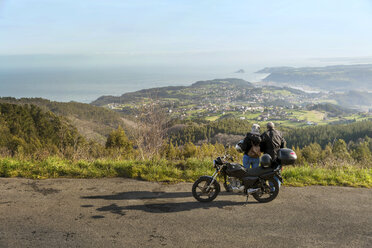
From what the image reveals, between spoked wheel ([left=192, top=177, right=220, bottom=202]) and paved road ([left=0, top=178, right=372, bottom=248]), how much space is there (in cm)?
15

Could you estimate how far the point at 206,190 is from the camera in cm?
551

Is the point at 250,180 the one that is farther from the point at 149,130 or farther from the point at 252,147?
the point at 149,130

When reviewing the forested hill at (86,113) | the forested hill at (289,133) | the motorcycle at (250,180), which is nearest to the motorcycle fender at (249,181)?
the motorcycle at (250,180)

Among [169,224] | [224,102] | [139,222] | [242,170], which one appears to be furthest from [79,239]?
[224,102]

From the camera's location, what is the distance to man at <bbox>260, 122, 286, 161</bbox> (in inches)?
236

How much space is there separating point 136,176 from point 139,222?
90.9 inches

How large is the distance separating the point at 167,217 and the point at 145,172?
2343 millimetres

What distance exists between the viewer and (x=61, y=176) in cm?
664

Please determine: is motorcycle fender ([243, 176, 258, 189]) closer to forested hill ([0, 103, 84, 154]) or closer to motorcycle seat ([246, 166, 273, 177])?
motorcycle seat ([246, 166, 273, 177])

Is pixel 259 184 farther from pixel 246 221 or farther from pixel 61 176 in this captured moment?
pixel 61 176

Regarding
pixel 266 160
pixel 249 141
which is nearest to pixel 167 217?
pixel 266 160

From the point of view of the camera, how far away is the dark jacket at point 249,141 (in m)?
5.88

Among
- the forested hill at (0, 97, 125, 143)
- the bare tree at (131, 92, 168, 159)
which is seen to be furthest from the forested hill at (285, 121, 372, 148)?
the bare tree at (131, 92, 168, 159)

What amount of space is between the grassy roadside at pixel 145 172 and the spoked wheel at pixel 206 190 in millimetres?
1040
